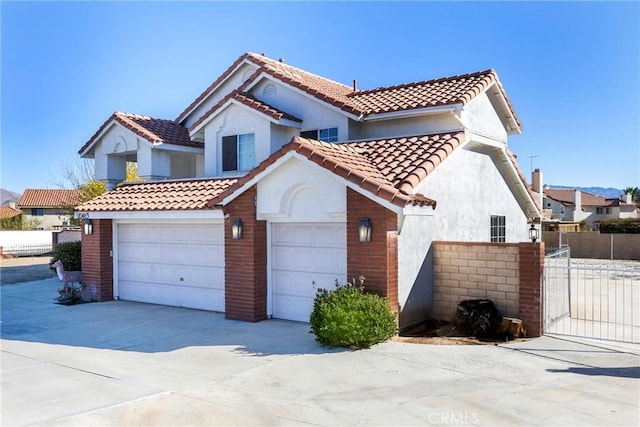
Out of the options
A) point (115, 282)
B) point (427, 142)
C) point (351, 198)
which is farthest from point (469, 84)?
point (115, 282)

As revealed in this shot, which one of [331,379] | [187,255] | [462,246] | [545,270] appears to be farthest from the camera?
[187,255]

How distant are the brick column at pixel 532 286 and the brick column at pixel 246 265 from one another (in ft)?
18.8

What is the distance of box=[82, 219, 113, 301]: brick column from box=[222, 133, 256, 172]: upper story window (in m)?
4.03

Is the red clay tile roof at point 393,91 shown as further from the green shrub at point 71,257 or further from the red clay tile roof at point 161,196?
the green shrub at point 71,257

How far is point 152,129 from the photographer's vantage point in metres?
18.9

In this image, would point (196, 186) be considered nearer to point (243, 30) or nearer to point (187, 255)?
point (187, 255)

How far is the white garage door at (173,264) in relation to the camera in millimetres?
14086

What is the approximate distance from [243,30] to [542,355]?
11.9 metres

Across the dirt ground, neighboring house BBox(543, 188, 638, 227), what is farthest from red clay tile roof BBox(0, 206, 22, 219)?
neighboring house BBox(543, 188, 638, 227)

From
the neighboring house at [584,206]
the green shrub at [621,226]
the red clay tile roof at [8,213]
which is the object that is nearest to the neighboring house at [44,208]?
the red clay tile roof at [8,213]

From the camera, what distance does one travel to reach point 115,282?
16406 millimetres

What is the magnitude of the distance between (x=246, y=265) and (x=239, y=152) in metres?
5.20

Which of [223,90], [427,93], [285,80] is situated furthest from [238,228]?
[223,90]

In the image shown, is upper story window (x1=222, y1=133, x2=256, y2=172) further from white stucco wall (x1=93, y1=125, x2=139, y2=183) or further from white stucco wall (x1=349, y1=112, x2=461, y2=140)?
white stucco wall (x1=93, y1=125, x2=139, y2=183)
